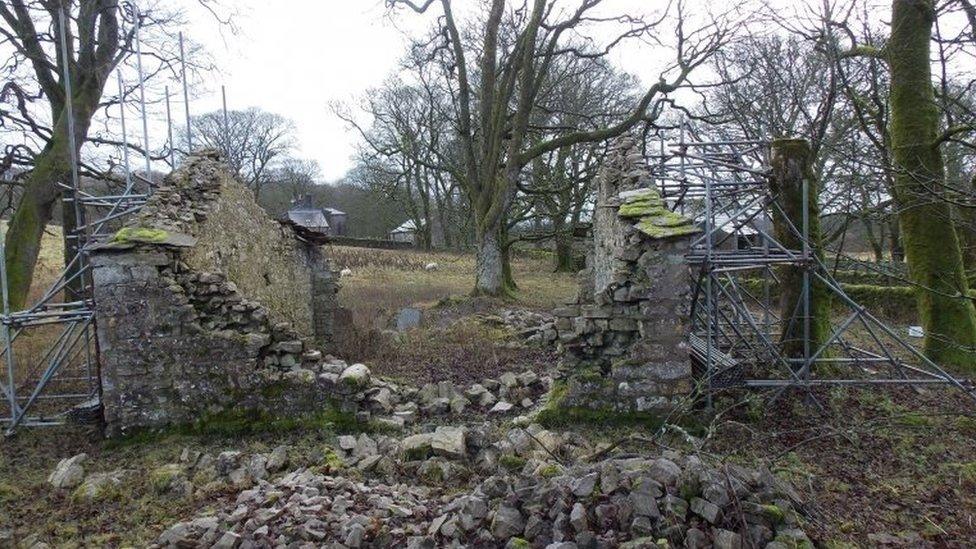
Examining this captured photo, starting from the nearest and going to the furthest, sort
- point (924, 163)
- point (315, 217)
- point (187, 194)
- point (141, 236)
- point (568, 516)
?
point (568, 516) < point (141, 236) < point (187, 194) < point (924, 163) < point (315, 217)

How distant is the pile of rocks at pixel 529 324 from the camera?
1221 centimetres

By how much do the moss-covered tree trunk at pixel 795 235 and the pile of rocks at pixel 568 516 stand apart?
15.3 feet

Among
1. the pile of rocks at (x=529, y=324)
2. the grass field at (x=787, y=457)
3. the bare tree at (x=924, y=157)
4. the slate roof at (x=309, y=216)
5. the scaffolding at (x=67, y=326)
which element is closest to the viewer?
the grass field at (x=787, y=457)

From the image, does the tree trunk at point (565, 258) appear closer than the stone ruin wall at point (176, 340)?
No

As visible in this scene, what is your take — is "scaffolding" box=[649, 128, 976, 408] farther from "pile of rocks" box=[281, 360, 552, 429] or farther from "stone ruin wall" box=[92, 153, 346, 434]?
"stone ruin wall" box=[92, 153, 346, 434]

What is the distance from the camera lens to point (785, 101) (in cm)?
1662

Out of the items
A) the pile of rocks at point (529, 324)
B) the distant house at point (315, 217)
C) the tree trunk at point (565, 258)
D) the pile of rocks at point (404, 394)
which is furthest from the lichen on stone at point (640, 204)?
the distant house at point (315, 217)

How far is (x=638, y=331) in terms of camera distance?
679 centimetres

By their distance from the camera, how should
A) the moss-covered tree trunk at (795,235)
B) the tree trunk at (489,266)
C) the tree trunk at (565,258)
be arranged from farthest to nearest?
the tree trunk at (565,258)
the tree trunk at (489,266)
the moss-covered tree trunk at (795,235)

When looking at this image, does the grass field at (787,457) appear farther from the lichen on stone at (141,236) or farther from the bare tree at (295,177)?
the bare tree at (295,177)

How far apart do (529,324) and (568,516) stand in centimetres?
1011

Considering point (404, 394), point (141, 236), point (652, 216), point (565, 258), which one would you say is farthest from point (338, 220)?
point (652, 216)

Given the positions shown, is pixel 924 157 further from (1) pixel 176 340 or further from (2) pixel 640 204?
(1) pixel 176 340

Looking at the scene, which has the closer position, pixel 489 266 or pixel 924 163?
pixel 924 163
